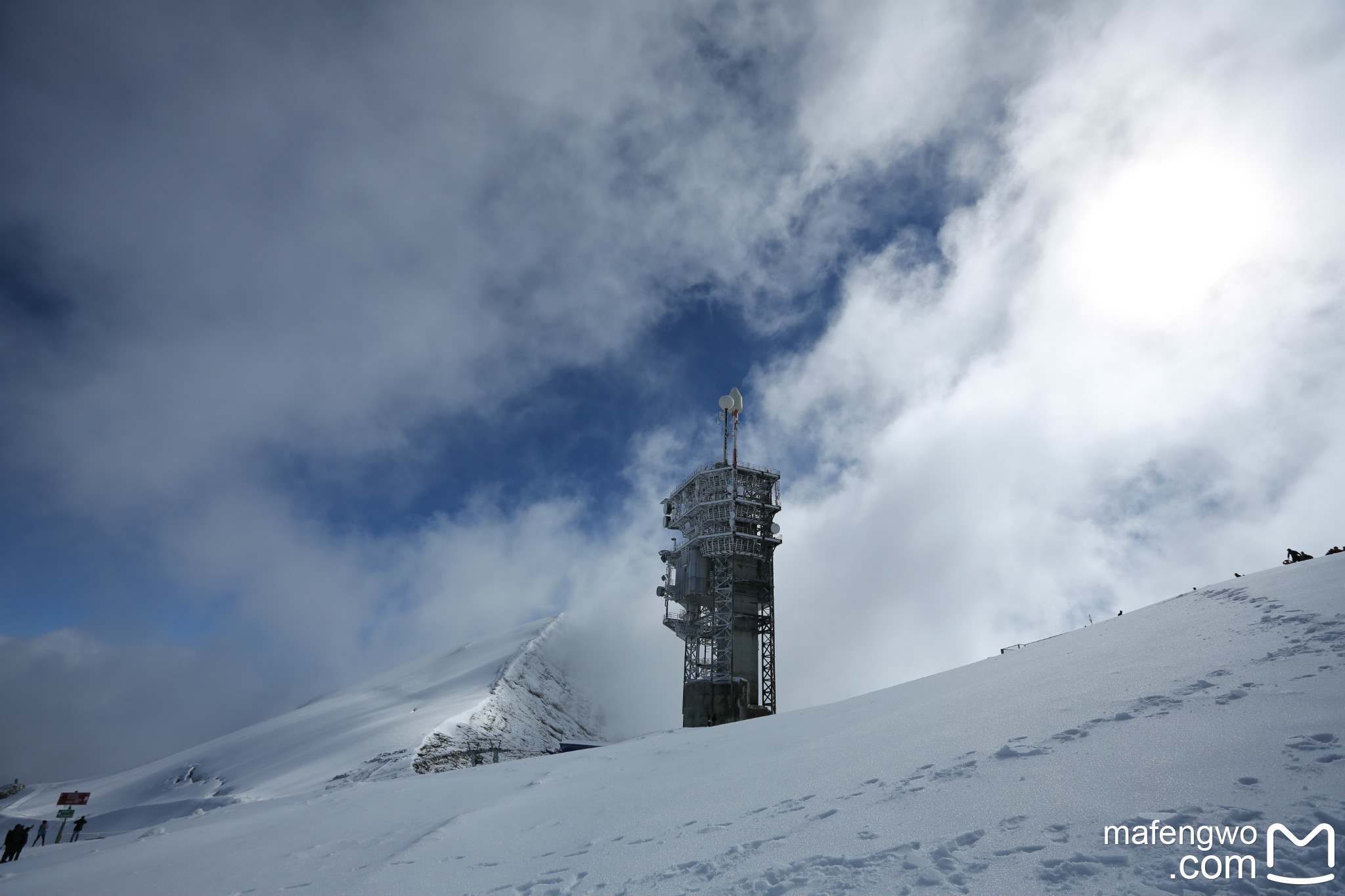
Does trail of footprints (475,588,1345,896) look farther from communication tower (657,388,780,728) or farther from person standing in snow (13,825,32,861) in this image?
communication tower (657,388,780,728)

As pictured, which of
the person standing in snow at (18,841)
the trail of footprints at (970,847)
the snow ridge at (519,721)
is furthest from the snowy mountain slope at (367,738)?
the trail of footprints at (970,847)

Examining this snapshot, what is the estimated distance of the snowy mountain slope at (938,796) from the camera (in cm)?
638

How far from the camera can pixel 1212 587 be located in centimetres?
1452

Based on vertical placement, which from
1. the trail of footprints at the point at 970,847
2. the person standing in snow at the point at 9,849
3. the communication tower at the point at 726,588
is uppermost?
the communication tower at the point at 726,588

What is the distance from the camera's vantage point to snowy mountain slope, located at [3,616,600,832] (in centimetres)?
4447

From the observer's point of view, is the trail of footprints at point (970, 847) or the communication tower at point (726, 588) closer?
the trail of footprints at point (970, 847)

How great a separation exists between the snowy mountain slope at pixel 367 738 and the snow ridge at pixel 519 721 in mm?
171

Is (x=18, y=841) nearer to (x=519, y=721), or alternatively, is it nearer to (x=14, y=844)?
(x=14, y=844)

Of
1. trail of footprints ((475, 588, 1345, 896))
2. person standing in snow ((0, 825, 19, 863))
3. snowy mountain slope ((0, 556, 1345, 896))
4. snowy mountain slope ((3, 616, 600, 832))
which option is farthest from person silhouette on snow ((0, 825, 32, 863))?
trail of footprints ((475, 588, 1345, 896))

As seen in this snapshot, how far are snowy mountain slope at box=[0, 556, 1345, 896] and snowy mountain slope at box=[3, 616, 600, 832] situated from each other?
29148 mm

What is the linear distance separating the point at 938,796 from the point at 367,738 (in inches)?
2056

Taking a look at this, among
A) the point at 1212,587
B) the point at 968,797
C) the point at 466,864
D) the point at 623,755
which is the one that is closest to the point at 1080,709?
the point at 968,797

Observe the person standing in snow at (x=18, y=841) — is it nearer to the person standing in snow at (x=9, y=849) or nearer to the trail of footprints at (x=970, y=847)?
the person standing in snow at (x=9, y=849)

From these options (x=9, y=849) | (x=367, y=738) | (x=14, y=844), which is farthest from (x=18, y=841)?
(x=367, y=738)
